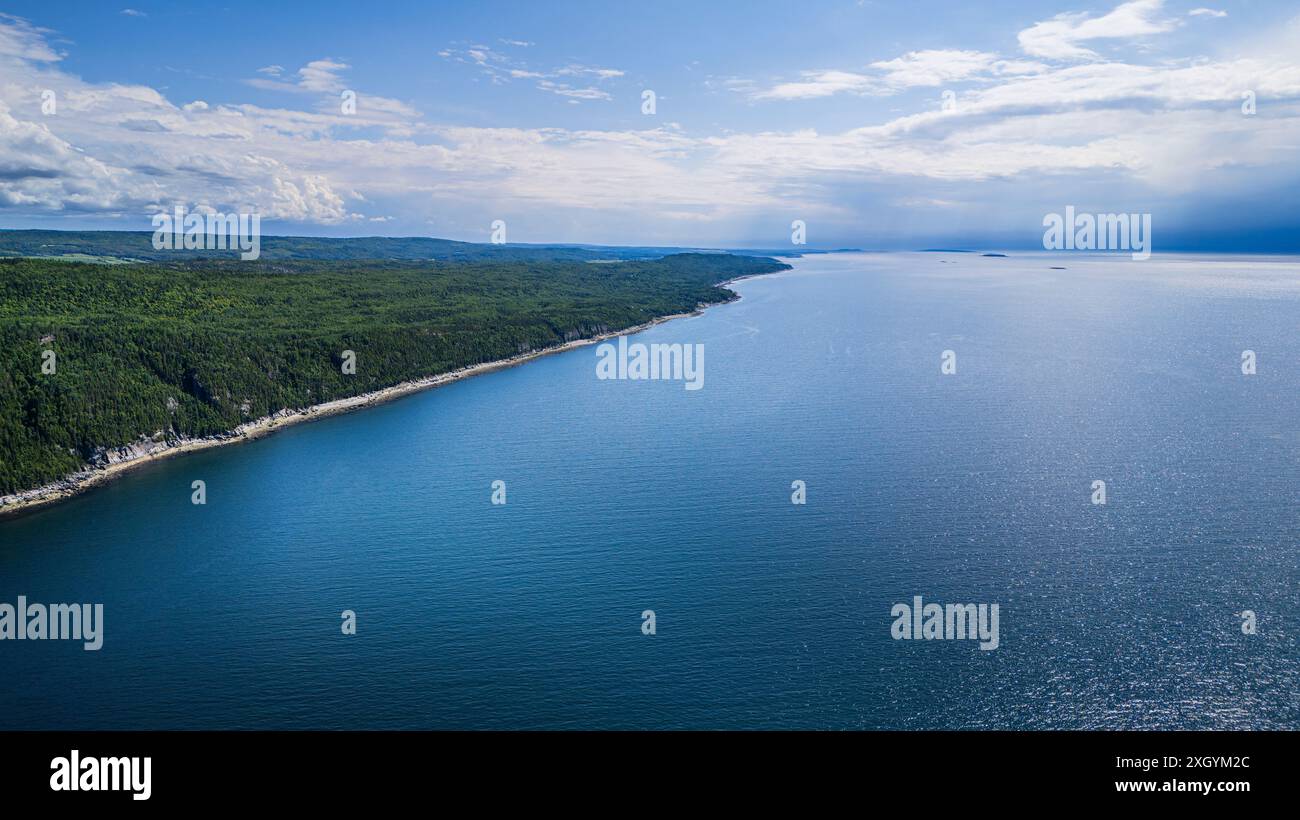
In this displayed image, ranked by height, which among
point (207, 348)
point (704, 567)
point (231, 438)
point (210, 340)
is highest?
point (210, 340)

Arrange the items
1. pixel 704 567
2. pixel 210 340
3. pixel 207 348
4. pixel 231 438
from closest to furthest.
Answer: pixel 704 567, pixel 231 438, pixel 207 348, pixel 210 340

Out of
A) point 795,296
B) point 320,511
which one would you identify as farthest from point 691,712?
point 795,296

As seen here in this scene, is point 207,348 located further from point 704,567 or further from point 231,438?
point 704,567

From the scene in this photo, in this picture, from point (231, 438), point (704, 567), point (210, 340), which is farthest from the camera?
point (210, 340)

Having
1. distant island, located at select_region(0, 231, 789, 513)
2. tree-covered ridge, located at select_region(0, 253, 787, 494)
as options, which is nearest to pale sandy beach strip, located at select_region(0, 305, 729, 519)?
distant island, located at select_region(0, 231, 789, 513)

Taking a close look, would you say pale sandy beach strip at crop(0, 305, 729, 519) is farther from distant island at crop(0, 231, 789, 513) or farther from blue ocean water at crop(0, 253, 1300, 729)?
blue ocean water at crop(0, 253, 1300, 729)

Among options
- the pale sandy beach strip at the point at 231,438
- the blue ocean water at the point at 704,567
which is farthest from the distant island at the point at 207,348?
the blue ocean water at the point at 704,567

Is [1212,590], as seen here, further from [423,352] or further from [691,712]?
[423,352]

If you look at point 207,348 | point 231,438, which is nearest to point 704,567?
point 231,438
